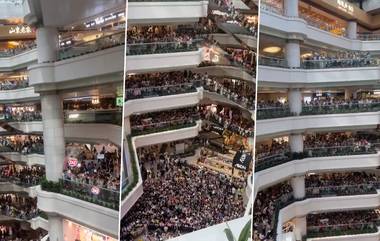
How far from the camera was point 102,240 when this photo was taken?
713 centimetres

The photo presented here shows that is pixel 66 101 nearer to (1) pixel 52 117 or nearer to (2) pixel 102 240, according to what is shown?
(1) pixel 52 117

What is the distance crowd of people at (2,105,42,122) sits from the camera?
25.4 feet

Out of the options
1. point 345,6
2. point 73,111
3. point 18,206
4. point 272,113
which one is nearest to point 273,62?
point 272,113

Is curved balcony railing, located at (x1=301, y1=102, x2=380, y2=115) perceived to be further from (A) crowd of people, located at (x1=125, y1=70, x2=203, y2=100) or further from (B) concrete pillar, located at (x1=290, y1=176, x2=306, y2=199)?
(A) crowd of people, located at (x1=125, y1=70, x2=203, y2=100)

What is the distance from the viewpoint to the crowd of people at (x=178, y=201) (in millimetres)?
7121

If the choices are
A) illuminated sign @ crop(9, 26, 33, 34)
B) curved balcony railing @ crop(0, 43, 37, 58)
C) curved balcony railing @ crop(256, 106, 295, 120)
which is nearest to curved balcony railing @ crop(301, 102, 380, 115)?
curved balcony railing @ crop(256, 106, 295, 120)

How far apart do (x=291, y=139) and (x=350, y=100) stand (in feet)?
6.18

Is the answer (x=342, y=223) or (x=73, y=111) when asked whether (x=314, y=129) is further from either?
(x=73, y=111)

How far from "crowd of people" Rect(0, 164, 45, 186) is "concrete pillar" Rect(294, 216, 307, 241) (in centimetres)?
551

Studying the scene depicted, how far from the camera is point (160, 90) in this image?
293 inches

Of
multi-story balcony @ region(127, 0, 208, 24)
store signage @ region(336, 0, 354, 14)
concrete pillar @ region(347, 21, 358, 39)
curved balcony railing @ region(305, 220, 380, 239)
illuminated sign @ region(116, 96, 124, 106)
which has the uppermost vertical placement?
store signage @ region(336, 0, 354, 14)

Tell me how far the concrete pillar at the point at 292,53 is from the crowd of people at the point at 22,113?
502 cm

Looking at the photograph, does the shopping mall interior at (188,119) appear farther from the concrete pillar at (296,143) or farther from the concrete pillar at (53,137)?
the concrete pillar at (296,143)

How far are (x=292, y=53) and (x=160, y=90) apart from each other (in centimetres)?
333
